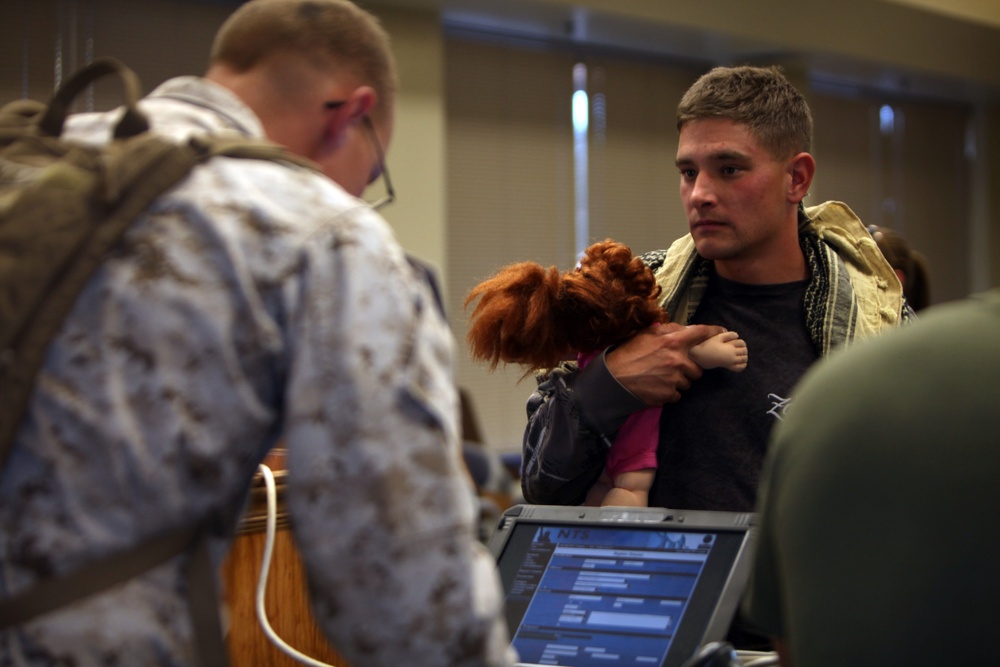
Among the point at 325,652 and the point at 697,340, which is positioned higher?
the point at 697,340

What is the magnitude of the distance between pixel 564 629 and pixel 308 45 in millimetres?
745

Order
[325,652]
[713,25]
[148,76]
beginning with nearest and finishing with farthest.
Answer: [325,652] < [148,76] < [713,25]

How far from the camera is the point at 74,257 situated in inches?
36.1

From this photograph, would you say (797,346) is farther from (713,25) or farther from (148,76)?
(713,25)

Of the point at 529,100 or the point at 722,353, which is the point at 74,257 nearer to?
the point at 722,353

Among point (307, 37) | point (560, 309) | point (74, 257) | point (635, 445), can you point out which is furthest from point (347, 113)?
point (635, 445)

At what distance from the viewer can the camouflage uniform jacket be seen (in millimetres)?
897

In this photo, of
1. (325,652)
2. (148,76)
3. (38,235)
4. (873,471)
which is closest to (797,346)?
(325,652)

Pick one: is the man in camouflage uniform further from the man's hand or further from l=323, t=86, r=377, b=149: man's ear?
the man's hand

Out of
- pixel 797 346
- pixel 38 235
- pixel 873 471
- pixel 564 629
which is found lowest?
pixel 564 629

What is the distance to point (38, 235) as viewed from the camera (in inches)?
35.9

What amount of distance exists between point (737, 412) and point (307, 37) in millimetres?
1071

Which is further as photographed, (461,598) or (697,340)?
(697,340)

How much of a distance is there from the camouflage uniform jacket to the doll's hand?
3.29 feet
